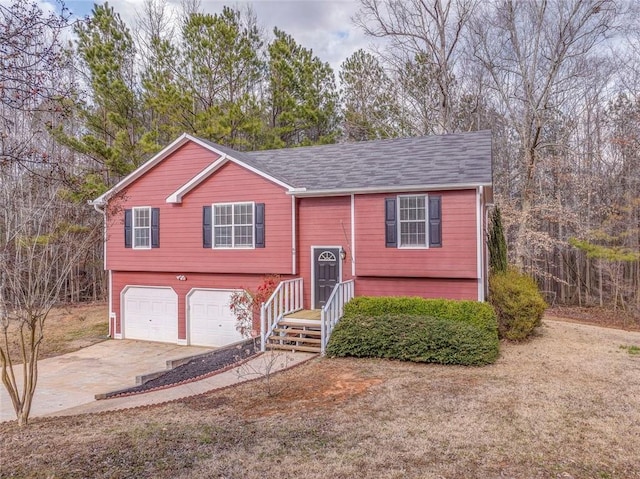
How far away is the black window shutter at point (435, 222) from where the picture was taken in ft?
34.7

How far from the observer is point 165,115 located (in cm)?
2073

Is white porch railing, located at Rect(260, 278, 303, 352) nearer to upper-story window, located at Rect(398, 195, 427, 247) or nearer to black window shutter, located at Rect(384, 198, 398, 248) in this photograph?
black window shutter, located at Rect(384, 198, 398, 248)

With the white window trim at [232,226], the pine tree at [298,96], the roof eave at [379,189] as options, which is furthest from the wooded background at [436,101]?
the roof eave at [379,189]

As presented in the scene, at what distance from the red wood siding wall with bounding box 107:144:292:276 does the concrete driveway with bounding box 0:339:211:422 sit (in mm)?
2712

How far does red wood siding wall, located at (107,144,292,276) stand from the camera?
12273 millimetres

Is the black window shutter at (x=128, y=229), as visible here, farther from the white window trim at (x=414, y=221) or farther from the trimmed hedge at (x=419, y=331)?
the white window trim at (x=414, y=221)

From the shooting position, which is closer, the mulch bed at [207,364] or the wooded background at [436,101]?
the mulch bed at [207,364]

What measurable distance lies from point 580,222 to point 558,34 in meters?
8.75

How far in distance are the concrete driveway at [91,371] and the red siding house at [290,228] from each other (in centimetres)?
112

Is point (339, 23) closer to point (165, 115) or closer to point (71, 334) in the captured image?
point (165, 115)

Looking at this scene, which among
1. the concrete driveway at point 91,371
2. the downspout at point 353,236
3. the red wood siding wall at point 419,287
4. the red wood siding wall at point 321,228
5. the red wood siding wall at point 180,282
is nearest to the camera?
the concrete driveway at point 91,371

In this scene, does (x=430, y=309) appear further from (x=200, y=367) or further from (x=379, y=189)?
(x=200, y=367)

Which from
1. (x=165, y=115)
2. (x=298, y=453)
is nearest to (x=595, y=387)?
(x=298, y=453)

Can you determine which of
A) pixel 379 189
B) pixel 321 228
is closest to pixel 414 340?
pixel 379 189
